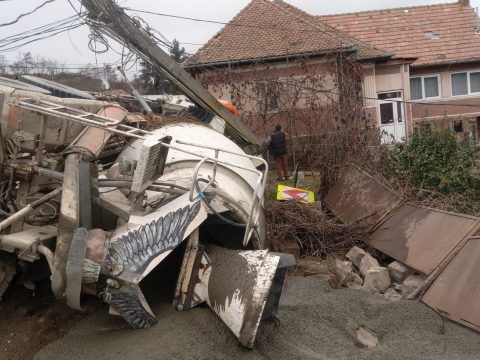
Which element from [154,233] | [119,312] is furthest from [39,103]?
[119,312]

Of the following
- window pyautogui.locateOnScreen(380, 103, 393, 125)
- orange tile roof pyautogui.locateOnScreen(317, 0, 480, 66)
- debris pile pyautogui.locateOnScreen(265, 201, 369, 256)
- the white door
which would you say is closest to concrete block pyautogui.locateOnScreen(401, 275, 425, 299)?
debris pile pyautogui.locateOnScreen(265, 201, 369, 256)

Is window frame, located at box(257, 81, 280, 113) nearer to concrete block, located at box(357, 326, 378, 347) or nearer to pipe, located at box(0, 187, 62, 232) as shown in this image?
concrete block, located at box(357, 326, 378, 347)

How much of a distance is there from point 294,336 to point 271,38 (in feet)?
50.0

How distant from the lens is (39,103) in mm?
4594

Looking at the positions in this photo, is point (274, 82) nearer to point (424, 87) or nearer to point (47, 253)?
point (424, 87)

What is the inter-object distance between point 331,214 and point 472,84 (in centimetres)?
1822

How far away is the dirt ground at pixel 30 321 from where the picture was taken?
426 cm

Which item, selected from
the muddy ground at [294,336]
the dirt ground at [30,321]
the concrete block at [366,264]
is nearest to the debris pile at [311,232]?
the concrete block at [366,264]

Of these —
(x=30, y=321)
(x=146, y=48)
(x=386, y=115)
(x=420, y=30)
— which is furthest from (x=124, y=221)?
(x=420, y=30)

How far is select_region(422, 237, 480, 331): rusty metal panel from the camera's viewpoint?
4.34m

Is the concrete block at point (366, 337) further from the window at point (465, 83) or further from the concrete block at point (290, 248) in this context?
the window at point (465, 83)

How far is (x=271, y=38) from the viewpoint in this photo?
1777 cm

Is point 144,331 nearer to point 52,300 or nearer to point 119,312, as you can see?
point 119,312

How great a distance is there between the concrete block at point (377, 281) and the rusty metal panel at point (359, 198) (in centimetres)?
142
